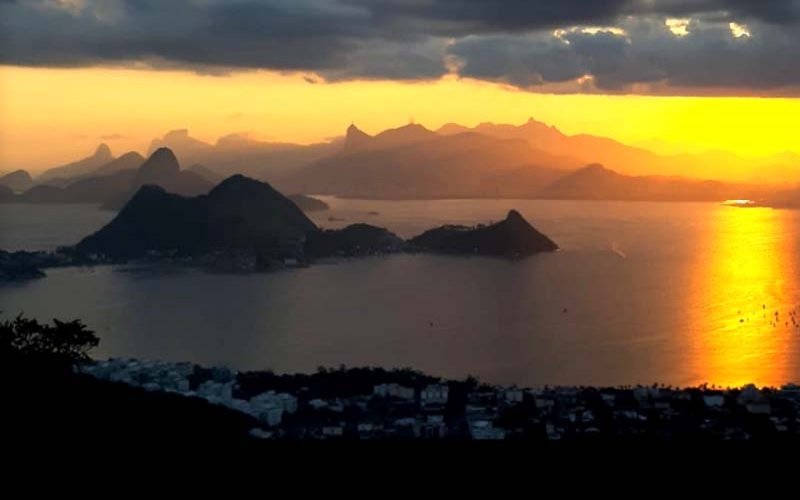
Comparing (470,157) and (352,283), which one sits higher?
(470,157)

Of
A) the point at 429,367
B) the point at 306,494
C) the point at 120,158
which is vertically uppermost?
the point at 120,158

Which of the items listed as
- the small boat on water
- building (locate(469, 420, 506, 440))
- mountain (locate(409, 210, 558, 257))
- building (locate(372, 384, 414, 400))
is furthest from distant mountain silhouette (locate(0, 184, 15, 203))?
building (locate(469, 420, 506, 440))

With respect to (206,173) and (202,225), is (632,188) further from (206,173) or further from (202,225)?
(202,225)

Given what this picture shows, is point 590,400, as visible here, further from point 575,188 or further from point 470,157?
point 470,157

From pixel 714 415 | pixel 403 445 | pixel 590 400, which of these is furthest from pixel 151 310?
pixel 403 445

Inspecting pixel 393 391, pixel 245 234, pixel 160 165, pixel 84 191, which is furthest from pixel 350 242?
pixel 84 191

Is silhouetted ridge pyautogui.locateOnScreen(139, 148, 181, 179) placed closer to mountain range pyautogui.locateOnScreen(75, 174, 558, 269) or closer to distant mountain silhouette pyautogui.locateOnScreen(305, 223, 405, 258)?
mountain range pyautogui.locateOnScreen(75, 174, 558, 269)
